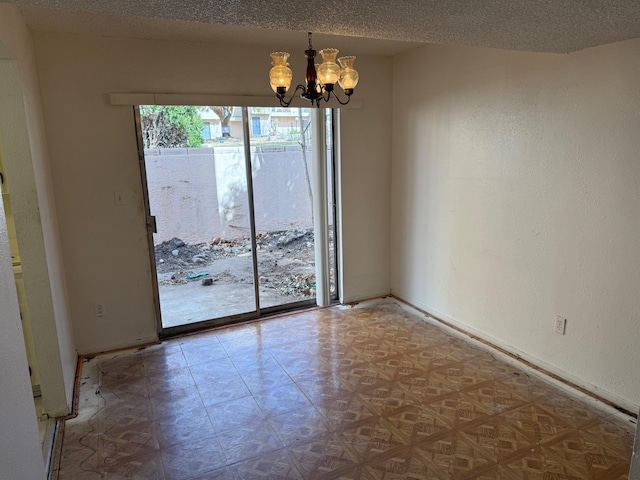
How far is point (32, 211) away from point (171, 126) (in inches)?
57.3

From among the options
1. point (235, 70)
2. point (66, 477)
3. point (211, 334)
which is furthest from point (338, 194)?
point (66, 477)

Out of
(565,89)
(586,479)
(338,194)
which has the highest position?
(565,89)

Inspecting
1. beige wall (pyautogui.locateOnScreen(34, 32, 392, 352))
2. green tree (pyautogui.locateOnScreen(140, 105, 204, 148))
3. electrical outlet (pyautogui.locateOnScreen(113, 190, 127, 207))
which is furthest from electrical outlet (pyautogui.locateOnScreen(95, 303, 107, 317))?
green tree (pyautogui.locateOnScreen(140, 105, 204, 148))

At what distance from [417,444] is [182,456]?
1.23m

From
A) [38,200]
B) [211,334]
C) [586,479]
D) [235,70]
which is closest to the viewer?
[586,479]

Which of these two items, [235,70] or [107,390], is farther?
[235,70]

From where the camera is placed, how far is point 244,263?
4.25m

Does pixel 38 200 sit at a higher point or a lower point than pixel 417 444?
higher

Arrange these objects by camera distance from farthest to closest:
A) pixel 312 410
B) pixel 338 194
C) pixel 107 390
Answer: pixel 338 194
pixel 107 390
pixel 312 410

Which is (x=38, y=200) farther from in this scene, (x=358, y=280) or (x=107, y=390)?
(x=358, y=280)

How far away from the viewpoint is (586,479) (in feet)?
6.58

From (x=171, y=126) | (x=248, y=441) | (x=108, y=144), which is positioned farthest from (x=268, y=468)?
(x=171, y=126)

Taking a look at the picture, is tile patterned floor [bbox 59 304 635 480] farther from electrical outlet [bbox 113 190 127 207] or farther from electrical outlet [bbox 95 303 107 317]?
electrical outlet [bbox 113 190 127 207]

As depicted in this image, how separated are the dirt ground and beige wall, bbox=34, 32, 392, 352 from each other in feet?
1.33
